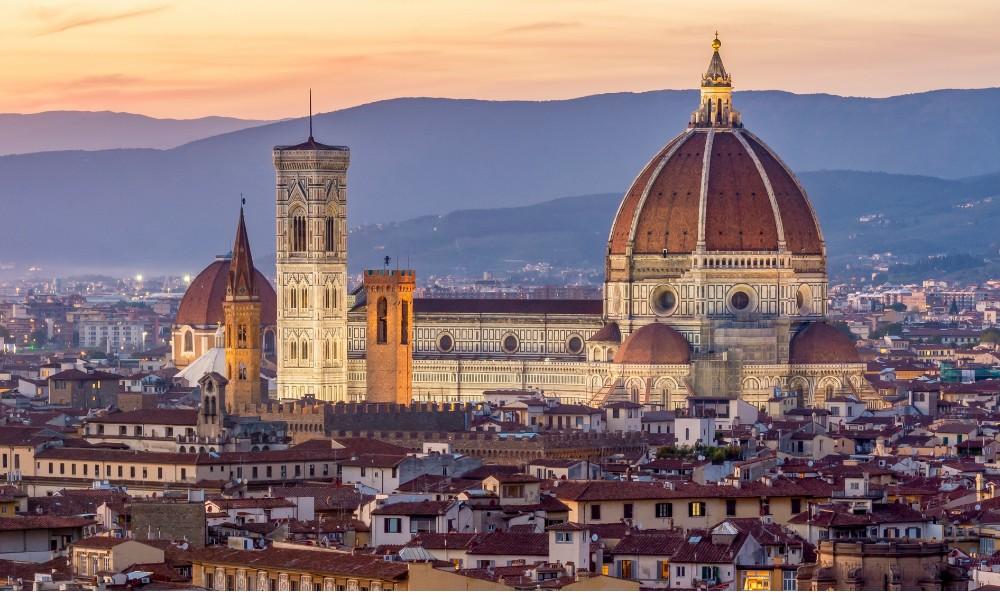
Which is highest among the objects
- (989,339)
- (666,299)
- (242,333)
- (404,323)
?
(989,339)

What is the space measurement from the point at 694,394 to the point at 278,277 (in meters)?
18.1

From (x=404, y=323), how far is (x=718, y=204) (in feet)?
48.1

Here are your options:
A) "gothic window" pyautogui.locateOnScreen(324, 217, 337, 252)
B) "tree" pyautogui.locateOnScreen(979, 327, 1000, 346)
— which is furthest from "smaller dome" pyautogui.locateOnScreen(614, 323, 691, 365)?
"tree" pyautogui.locateOnScreen(979, 327, 1000, 346)

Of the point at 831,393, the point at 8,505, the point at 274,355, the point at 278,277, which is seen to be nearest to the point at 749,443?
the point at 8,505

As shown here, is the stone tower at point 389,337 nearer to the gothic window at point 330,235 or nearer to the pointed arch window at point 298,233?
the gothic window at point 330,235

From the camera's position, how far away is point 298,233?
445 ft

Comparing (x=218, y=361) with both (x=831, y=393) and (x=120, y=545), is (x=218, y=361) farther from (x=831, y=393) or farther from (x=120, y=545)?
(x=120, y=545)

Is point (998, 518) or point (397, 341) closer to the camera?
point (998, 518)

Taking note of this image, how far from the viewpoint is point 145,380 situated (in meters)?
133

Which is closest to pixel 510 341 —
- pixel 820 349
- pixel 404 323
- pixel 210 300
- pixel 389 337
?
pixel 404 323

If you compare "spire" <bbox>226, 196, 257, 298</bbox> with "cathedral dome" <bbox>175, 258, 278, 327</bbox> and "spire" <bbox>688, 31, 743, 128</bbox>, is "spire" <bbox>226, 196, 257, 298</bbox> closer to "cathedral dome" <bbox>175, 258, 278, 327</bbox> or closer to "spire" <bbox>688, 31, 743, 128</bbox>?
"spire" <bbox>688, 31, 743, 128</bbox>

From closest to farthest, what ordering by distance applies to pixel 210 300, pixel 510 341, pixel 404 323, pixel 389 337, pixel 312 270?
pixel 389 337
pixel 404 323
pixel 312 270
pixel 510 341
pixel 210 300

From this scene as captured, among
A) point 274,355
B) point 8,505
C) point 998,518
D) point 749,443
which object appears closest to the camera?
point 998,518

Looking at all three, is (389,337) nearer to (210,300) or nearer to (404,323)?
(404,323)
